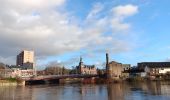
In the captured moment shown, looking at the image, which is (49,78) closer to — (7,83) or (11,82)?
(11,82)

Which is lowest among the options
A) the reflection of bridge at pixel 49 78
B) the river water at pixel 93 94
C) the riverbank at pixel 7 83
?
the river water at pixel 93 94

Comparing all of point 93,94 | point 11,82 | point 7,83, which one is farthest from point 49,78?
point 93,94

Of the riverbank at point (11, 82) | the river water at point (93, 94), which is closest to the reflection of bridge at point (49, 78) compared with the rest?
the riverbank at point (11, 82)

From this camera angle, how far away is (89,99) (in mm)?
56688

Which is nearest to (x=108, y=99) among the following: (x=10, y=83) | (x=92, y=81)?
(x=10, y=83)

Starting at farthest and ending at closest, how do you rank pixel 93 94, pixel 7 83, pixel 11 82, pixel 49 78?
pixel 49 78, pixel 11 82, pixel 7 83, pixel 93 94

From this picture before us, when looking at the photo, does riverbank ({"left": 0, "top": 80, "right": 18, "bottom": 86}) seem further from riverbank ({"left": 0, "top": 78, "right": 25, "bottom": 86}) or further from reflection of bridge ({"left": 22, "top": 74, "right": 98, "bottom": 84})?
reflection of bridge ({"left": 22, "top": 74, "right": 98, "bottom": 84})

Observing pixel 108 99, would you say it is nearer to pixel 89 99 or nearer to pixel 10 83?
pixel 89 99

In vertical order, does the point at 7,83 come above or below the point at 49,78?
below

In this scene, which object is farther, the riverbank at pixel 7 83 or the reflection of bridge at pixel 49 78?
the reflection of bridge at pixel 49 78

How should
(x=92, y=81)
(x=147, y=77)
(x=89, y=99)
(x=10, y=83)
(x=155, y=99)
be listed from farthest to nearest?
(x=147, y=77)
(x=92, y=81)
(x=10, y=83)
(x=89, y=99)
(x=155, y=99)

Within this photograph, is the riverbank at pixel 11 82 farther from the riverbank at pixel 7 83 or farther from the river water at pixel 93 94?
the river water at pixel 93 94

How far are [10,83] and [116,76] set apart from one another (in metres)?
71.9

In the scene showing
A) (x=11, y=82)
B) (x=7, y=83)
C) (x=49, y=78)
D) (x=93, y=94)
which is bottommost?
(x=93, y=94)
